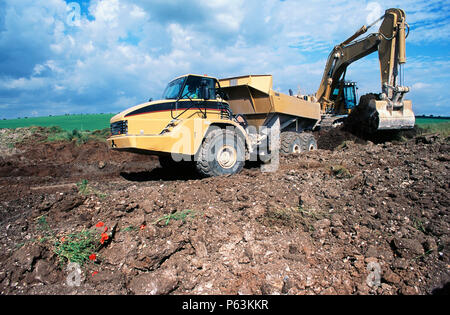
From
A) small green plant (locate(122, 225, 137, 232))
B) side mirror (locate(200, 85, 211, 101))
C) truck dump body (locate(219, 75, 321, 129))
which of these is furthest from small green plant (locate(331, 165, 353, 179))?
small green plant (locate(122, 225, 137, 232))

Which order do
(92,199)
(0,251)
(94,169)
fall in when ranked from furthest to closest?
(94,169) → (92,199) → (0,251)

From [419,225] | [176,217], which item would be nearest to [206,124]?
[176,217]

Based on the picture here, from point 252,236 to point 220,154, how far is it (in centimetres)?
308

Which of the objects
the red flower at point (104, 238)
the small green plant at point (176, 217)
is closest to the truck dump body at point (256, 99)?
the small green plant at point (176, 217)

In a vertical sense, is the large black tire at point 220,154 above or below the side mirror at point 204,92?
below

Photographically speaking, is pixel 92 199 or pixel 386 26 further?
pixel 386 26

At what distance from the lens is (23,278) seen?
117 inches

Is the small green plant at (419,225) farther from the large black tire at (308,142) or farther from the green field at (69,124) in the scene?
the green field at (69,124)

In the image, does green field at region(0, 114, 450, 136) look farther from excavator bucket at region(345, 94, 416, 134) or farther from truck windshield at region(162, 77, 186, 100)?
truck windshield at region(162, 77, 186, 100)

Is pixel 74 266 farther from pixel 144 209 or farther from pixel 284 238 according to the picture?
pixel 284 238

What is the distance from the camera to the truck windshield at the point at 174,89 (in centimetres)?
636

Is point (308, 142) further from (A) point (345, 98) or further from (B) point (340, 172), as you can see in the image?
(A) point (345, 98)
